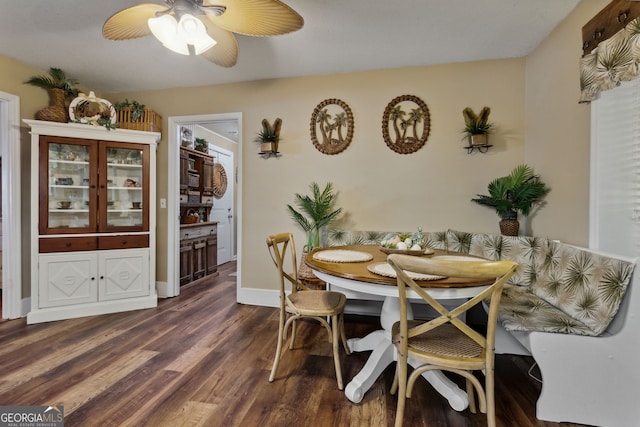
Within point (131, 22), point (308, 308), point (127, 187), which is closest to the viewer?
point (131, 22)

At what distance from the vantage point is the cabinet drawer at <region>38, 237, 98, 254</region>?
2.67 m

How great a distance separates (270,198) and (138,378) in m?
1.95

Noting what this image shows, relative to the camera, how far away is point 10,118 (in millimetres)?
2662

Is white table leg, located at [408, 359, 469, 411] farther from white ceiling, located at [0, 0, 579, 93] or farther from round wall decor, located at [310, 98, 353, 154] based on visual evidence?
white ceiling, located at [0, 0, 579, 93]

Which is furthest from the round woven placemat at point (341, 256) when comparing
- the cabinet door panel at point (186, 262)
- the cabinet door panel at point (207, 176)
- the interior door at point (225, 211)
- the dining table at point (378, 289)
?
the interior door at point (225, 211)

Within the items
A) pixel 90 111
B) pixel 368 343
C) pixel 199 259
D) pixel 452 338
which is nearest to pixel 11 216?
pixel 90 111

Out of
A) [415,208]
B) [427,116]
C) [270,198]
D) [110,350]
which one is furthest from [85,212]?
[427,116]

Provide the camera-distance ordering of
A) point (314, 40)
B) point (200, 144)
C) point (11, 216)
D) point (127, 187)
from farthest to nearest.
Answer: point (200, 144) < point (127, 187) < point (11, 216) < point (314, 40)

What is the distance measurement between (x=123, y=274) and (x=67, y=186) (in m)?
1.03

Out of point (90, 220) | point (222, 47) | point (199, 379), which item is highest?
point (222, 47)

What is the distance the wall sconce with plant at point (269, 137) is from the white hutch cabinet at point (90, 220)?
115 cm

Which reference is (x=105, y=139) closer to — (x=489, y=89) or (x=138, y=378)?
(x=138, y=378)

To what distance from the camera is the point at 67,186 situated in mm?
2838

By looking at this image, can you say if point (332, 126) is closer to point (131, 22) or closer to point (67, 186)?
point (131, 22)
